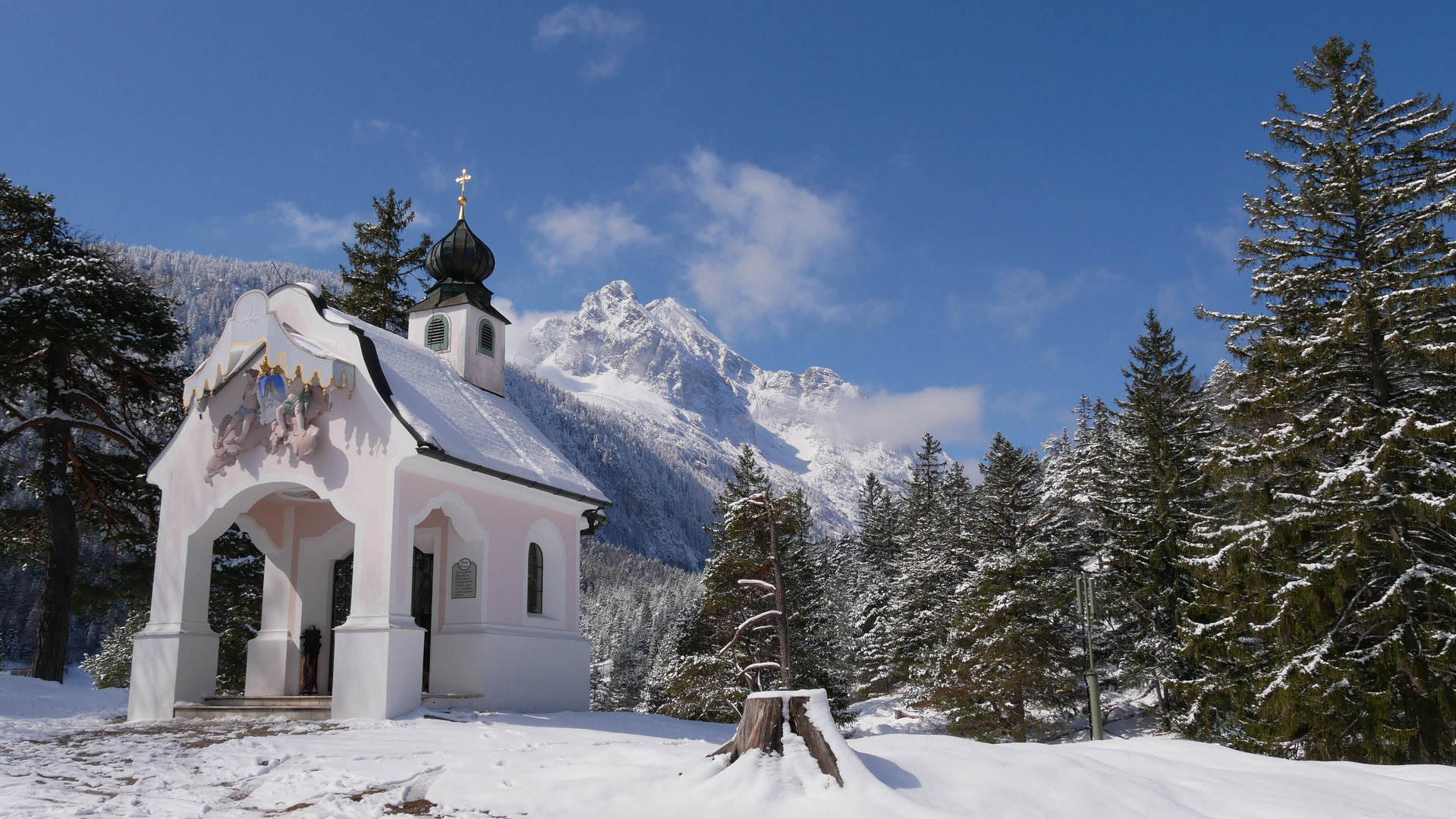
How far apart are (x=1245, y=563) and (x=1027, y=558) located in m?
12.6

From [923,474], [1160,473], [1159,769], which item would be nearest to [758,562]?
[1160,473]

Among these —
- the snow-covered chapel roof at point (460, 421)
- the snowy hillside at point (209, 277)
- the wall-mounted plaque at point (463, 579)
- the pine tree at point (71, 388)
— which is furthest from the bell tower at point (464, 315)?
the snowy hillside at point (209, 277)

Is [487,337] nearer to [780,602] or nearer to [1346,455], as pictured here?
[780,602]

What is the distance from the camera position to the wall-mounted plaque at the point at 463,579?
15.9 m

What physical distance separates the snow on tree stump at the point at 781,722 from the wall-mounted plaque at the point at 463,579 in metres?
9.71

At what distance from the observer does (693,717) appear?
98.4ft

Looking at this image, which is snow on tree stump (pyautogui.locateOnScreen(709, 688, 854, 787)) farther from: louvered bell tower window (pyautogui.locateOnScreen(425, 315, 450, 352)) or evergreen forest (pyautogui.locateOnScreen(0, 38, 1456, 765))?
louvered bell tower window (pyautogui.locateOnScreen(425, 315, 450, 352))

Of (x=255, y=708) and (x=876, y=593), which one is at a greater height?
(x=876, y=593)

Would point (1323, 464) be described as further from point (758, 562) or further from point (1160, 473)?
point (758, 562)

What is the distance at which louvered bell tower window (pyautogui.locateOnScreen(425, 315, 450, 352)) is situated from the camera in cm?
2008

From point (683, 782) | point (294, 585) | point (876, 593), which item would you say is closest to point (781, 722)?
point (683, 782)

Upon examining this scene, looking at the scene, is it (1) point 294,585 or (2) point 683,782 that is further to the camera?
(1) point 294,585

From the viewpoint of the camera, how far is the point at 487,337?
20719 millimetres

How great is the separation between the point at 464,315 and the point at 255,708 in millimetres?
8968
